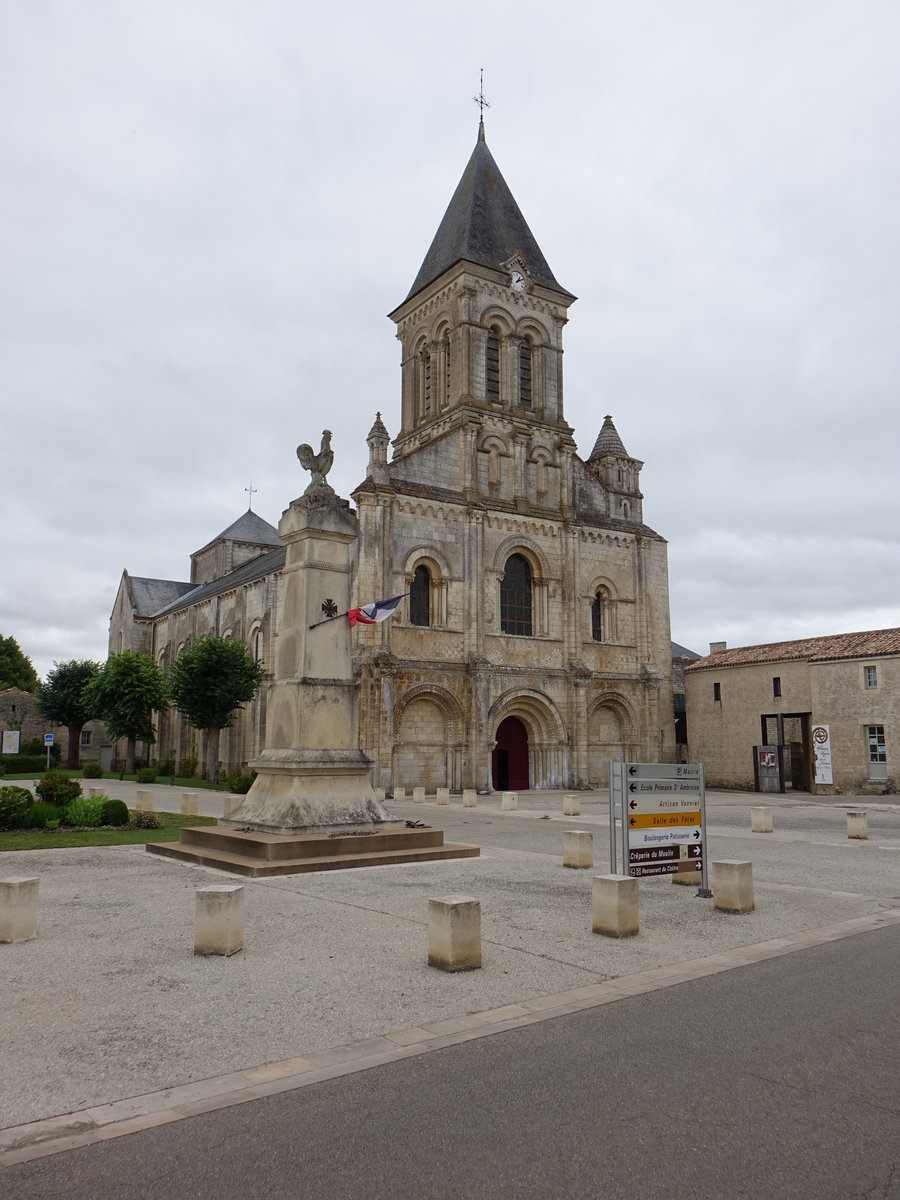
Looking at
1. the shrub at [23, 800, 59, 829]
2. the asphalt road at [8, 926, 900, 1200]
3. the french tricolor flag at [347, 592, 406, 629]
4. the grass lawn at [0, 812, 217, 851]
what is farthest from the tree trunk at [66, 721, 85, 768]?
the asphalt road at [8, 926, 900, 1200]

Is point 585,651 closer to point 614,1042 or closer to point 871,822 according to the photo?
point 871,822

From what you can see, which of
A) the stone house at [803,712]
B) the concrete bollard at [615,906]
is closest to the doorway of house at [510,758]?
the stone house at [803,712]

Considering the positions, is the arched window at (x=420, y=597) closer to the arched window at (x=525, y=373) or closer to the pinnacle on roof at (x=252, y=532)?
the arched window at (x=525, y=373)

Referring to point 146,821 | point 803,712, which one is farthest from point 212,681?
point 803,712

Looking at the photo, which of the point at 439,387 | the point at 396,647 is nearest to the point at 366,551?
the point at 396,647

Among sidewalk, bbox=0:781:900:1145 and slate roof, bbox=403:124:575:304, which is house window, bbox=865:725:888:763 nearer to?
sidewalk, bbox=0:781:900:1145

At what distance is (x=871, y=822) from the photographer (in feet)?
74.1

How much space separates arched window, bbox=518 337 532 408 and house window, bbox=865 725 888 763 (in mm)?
20170

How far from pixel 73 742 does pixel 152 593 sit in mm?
11352

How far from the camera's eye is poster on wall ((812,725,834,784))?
35406mm

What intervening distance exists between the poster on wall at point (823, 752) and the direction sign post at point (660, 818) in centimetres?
2733

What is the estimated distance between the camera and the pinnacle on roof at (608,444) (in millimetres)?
42750

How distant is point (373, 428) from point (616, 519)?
532 inches

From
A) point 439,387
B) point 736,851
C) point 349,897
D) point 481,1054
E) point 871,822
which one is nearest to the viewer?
point 481,1054
